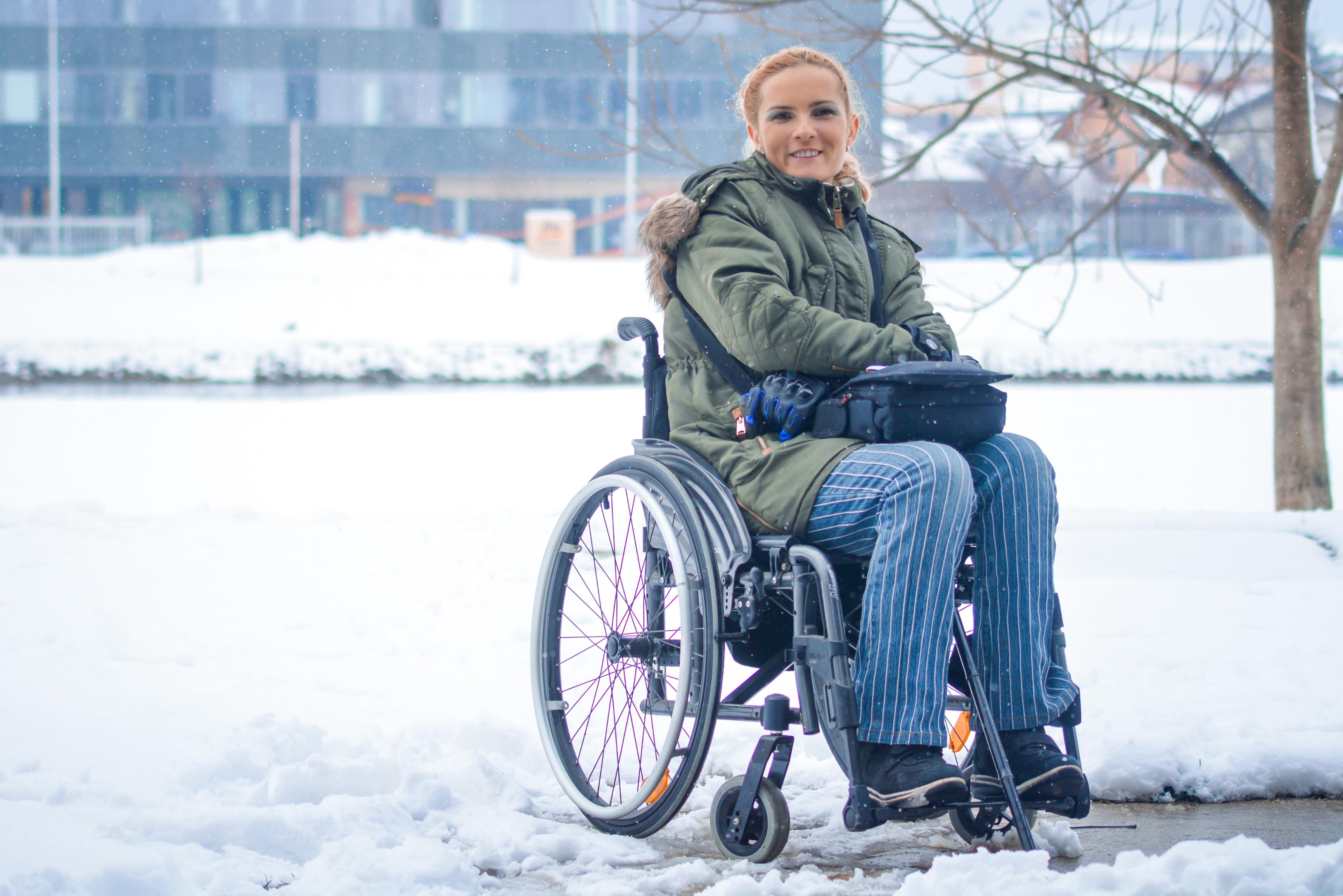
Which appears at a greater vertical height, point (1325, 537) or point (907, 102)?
point (907, 102)

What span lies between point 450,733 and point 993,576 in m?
1.32

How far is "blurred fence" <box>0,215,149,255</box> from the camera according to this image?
3269cm

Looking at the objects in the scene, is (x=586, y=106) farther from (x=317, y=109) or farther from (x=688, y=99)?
(x=317, y=109)

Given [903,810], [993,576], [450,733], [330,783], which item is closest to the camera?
[903,810]

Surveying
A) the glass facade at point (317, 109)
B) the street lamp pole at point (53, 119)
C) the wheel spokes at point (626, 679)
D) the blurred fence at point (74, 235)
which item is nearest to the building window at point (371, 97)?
the glass facade at point (317, 109)

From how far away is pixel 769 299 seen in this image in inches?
95.9

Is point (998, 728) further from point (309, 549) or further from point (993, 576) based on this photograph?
point (309, 549)

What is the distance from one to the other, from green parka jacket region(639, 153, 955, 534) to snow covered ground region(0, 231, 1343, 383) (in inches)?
539

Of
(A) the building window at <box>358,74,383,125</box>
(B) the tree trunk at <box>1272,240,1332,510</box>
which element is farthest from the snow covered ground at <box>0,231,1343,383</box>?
(B) the tree trunk at <box>1272,240,1332,510</box>

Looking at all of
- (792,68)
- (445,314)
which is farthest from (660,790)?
(445,314)

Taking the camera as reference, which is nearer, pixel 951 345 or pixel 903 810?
pixel 903 810

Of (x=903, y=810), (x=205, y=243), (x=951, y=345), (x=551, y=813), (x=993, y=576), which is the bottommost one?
(x=551, y=813)

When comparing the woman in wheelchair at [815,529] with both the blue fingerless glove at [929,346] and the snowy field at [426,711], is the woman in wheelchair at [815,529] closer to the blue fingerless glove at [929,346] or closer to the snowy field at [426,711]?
the blue fingerless glove at [929,346]

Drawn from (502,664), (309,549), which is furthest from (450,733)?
(309,549)
